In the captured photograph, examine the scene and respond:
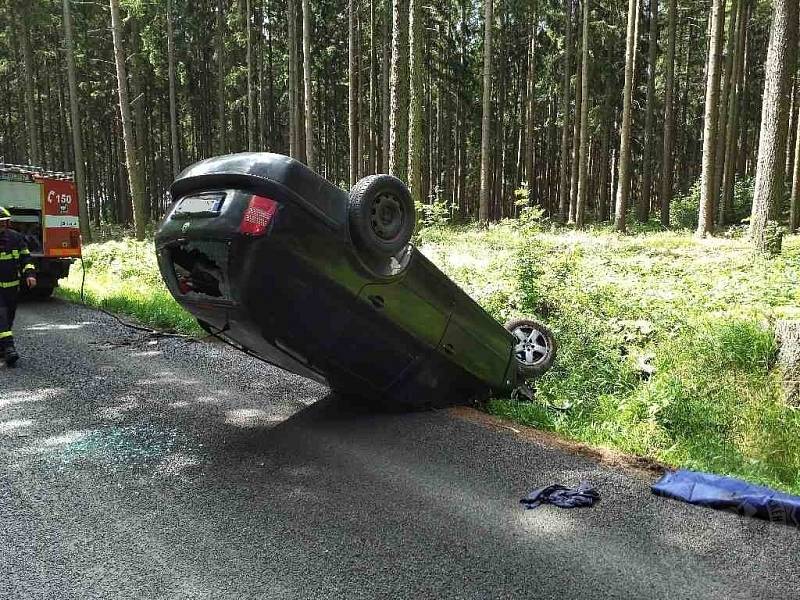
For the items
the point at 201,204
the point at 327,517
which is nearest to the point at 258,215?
the point at 201,204

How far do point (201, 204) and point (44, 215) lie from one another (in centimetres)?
1063

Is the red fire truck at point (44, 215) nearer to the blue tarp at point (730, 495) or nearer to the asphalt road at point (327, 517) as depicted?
the asphalt road at point (327, 517)

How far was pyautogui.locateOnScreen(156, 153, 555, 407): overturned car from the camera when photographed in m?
3.80

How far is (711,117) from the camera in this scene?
1489cm

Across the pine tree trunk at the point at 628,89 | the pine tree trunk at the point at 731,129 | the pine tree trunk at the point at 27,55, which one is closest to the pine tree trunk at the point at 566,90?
the pine tree trunk at the point at 731,129

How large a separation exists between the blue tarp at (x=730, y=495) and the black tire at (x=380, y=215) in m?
2.34

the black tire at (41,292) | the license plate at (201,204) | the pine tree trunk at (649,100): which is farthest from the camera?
the pine tree trunk at (649,100)

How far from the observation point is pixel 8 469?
3945 mm

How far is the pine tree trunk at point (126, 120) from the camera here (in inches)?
725

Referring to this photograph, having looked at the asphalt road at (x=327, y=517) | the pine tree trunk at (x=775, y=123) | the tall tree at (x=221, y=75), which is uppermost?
the tall tree at (x=221, y=75)

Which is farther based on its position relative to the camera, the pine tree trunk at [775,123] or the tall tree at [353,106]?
the tall tree at [353,106]

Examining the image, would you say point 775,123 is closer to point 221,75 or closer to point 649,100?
point 649,100

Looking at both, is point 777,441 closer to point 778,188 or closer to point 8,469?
point 8,469

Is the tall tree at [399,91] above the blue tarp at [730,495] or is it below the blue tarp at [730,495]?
above
